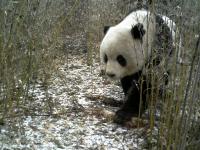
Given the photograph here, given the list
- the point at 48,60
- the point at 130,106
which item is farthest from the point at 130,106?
the point at 48,60

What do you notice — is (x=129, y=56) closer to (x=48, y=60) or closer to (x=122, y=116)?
(x=122, y=116)

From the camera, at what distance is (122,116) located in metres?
3.87

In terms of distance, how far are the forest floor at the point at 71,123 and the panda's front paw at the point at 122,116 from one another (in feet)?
0.19

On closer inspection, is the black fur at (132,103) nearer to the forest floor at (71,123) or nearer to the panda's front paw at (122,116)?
the panda's front paw at (122,116)

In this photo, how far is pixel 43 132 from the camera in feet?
11.4

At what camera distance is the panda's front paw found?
12.6ft

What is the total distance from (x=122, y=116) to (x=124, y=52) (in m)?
0.64

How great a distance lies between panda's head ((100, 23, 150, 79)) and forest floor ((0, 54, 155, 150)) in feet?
1.65

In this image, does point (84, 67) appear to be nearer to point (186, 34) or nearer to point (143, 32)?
Answer: point (143, 32)

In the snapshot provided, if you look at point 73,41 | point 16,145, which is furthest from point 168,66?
point 73,41

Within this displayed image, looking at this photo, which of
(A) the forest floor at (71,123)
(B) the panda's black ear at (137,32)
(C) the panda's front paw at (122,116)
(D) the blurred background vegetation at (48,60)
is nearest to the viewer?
(D) the blurred background vegetation at (48,60)

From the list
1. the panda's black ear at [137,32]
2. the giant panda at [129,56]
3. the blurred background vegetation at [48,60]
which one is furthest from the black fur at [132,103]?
the blurred background vegetation at [48,60]

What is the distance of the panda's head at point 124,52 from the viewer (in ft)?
12.7

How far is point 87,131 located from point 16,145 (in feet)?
2.46
